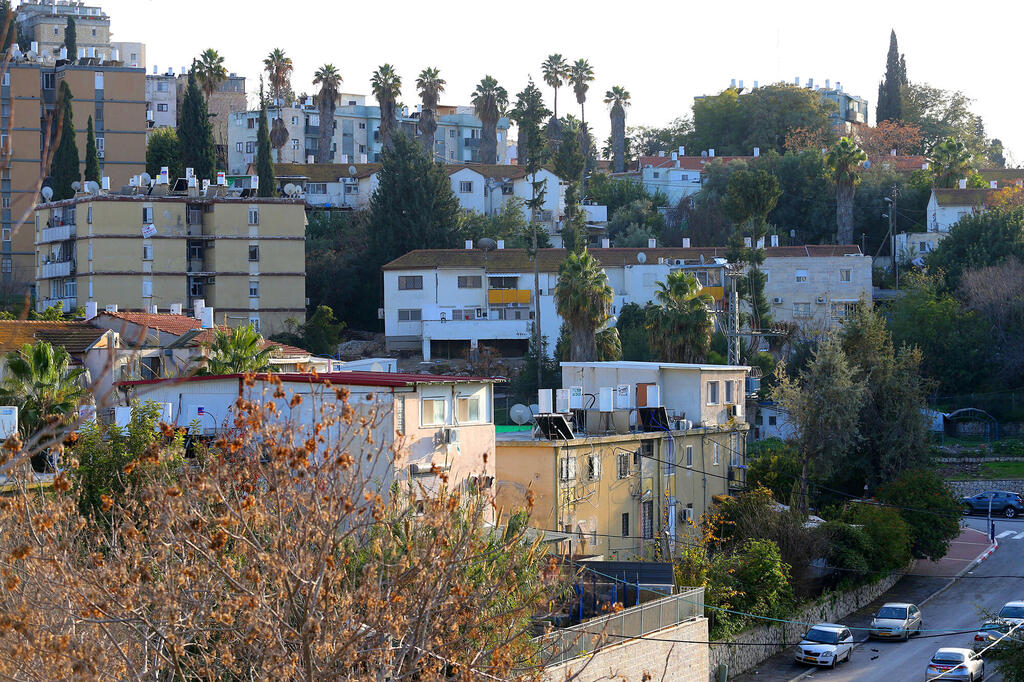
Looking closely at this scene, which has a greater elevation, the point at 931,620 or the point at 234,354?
the point at 234,354

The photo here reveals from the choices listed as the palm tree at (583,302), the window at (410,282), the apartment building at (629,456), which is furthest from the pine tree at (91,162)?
the apartment building at (629,456)

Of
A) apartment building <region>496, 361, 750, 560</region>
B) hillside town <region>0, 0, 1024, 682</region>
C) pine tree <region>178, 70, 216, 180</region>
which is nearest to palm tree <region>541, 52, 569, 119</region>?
hillside town <region>0, 0, 1024, 682</region>

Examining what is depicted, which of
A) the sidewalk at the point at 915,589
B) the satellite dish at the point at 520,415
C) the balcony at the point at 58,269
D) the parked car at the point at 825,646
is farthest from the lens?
the balcony at the point at 58,269

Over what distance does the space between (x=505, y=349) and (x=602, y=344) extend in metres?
17.0

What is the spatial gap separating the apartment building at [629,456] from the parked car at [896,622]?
5445 mm

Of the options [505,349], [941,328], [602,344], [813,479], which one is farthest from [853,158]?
[813,479]

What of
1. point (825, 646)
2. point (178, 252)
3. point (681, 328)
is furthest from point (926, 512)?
point (178, 252)

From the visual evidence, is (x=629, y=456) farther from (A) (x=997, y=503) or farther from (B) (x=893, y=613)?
(A) (x=997, y=503)

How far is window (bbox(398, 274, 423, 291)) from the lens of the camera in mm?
→ 71188

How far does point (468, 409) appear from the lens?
1233 inches

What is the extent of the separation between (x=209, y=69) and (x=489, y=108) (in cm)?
2113

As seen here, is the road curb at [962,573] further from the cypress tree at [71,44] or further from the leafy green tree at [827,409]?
the cypress tree at [71,44]

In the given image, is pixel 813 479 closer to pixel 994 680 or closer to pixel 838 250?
pixel 994 680

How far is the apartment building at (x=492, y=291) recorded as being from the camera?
2800 inches
